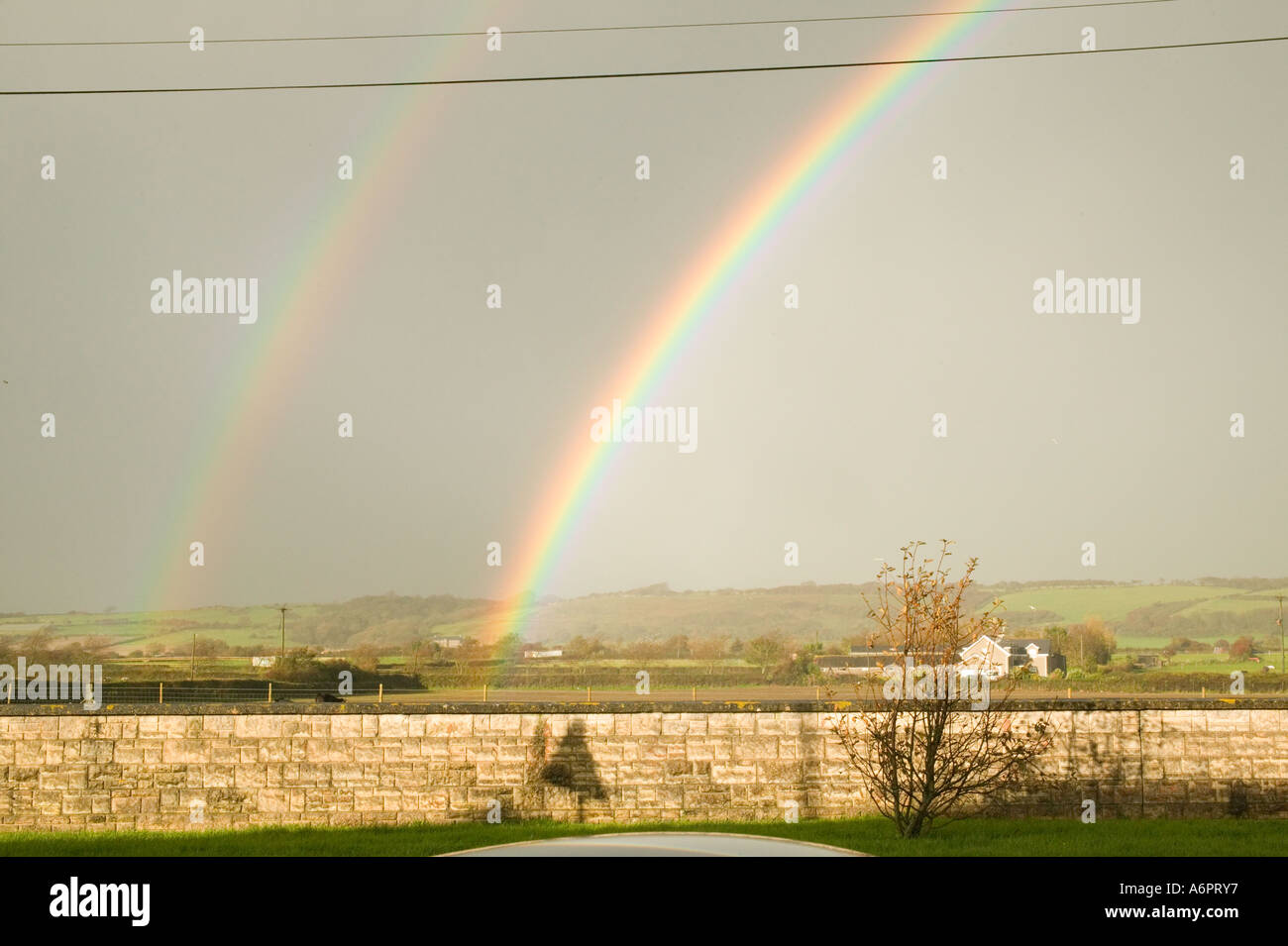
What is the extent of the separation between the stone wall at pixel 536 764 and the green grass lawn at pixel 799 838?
0.36 m

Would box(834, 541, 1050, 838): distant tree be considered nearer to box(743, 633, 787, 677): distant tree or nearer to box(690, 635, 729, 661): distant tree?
box(743, 633, 787, 677): distant tree

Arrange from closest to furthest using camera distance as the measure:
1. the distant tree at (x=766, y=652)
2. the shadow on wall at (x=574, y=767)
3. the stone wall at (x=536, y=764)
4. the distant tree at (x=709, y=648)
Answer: the stone wall at (x=536, y=764)
the shadow on wall at (x=574, y=767)
the distant tree at (x=766, y=652)
the distant tree at (x=709, y=648)

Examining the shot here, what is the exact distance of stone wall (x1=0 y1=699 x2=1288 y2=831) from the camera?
1578cm

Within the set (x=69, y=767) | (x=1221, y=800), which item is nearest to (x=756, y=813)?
(x=1221, y=800)

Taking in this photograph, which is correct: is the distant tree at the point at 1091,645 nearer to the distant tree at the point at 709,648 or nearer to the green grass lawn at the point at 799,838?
the distant tree at the point at 709,648

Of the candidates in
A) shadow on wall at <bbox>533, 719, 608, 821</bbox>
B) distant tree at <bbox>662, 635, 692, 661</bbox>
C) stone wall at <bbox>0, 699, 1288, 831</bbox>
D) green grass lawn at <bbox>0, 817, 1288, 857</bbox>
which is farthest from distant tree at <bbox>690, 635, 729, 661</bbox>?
green grass lawn at <bbox>0, 817, 1288, 857</bbox>

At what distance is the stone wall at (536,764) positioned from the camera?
1578 cm

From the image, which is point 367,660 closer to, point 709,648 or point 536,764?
point 709,648

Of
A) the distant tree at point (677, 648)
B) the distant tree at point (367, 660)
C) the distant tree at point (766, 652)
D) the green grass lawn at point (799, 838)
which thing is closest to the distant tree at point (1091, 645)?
the distant tree at point (766, 652)

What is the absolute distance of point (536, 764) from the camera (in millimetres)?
16031

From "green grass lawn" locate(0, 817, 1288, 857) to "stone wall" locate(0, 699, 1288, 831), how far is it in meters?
0.36

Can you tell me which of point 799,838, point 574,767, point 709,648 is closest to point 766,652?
point 709,648

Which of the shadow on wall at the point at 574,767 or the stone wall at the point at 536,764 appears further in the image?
the shadow on wall at the point at 574,767
